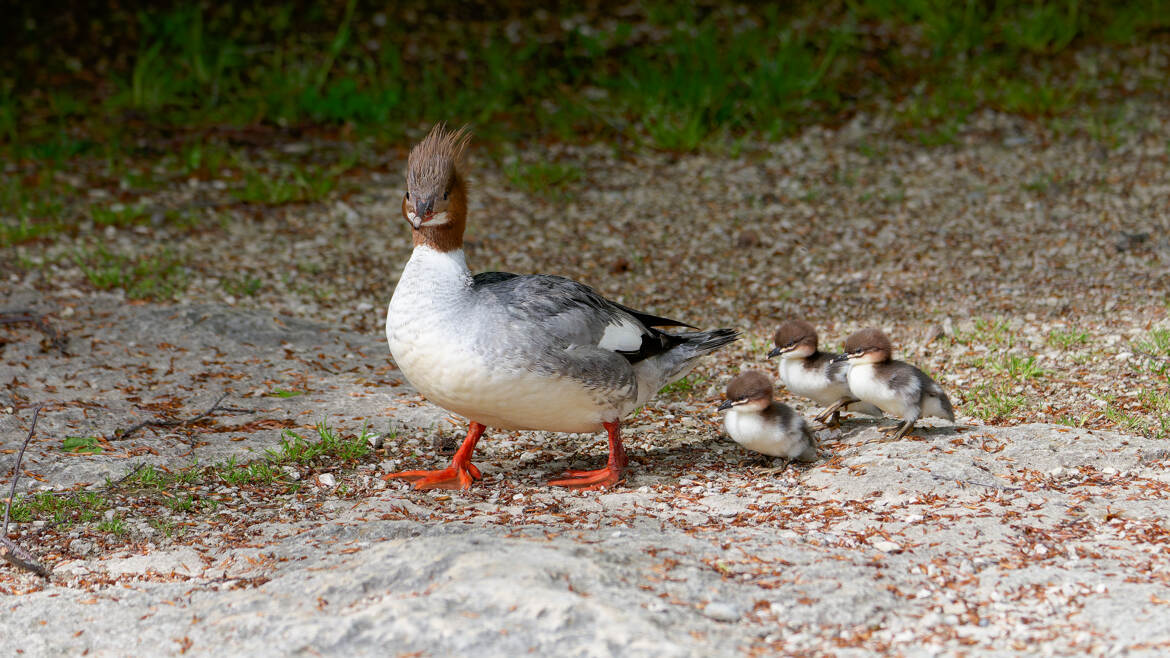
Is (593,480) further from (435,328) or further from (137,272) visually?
(137,272)

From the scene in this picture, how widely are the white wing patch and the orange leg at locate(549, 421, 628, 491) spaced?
33cm

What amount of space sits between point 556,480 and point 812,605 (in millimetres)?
1622

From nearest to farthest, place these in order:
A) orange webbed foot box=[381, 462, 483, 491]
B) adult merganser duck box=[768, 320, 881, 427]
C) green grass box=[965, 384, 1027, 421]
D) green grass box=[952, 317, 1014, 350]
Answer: orange webbed foot box=[381, 462, 483, 491]
adult merganser duck box=[768, 320, 881, 427]
green grass box=[965, 384, 1027, 421]
green grass box=[952, 317, 1014, 350]

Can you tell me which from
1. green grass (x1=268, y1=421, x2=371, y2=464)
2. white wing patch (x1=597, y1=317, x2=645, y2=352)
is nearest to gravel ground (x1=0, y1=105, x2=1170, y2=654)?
green grass (x1=268, y1=421, x2=371, y2=464)

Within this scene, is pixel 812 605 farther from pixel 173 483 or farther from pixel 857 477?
pixel 173 483

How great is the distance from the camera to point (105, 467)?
5.02 meters

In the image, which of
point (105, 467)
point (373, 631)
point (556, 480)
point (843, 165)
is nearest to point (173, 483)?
point (105, 467)

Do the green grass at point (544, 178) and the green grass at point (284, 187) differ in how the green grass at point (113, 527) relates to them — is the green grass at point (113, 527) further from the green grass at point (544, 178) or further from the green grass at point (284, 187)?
the green grass at point (544, 178)

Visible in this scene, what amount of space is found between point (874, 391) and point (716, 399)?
3.82ft

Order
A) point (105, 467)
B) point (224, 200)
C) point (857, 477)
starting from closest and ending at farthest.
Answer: point (857, 477), point (105, 467), point (224, 200)

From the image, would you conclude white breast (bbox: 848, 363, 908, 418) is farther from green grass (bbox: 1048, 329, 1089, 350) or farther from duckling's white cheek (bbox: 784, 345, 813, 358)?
green grass (bbox: 1048, 329, 1089, 350)

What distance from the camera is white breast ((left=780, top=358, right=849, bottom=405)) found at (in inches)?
210

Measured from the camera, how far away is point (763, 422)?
15.8 feet

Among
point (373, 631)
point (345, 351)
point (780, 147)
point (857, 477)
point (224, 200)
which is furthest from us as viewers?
point (780, 147)
